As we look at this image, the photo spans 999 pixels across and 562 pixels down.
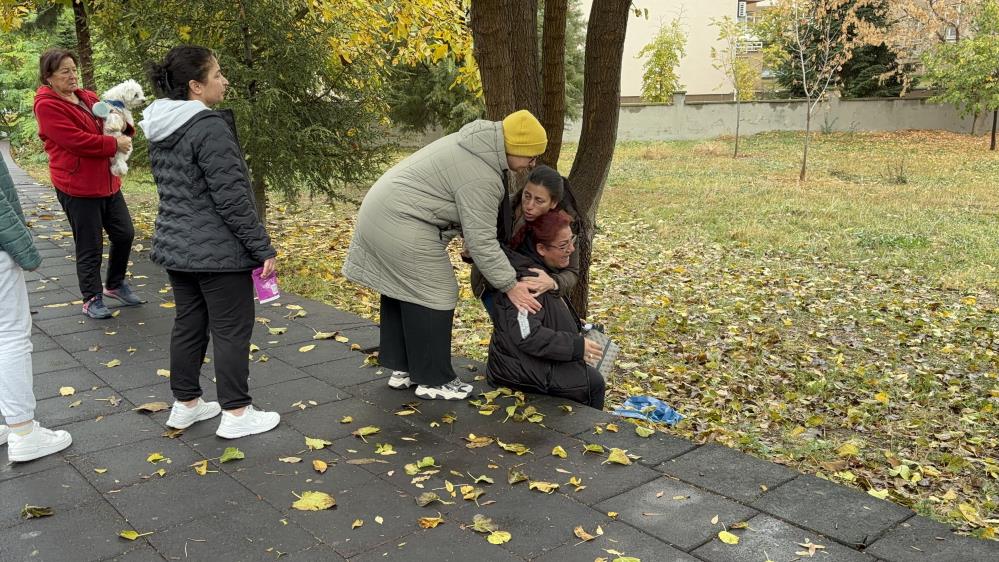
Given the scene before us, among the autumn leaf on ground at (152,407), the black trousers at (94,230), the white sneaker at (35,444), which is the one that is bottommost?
the autumn leaf on ground at (152,407)

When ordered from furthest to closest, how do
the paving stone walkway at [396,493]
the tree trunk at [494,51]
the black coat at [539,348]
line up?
the tree trunk at [494,51]
the black coat at [539,348]
the paving stone walkway at [396,493]

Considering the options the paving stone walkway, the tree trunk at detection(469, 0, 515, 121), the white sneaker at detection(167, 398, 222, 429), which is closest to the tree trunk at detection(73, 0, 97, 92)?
the paving stone walkway

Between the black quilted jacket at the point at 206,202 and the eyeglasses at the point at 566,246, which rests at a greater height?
the black quilted jacket at the point at 206,202

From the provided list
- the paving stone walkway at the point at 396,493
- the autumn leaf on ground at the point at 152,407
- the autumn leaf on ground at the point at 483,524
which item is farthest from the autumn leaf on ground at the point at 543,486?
the autumn leaf on ground at the point at 152,407

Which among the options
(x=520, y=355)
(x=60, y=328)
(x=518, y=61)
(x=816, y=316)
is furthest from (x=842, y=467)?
(x=60, y=328)

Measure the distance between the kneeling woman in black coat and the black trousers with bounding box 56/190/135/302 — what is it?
3322 mm

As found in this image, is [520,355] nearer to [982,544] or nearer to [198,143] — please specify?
[198,143]

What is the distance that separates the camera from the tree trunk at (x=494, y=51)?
511 cm

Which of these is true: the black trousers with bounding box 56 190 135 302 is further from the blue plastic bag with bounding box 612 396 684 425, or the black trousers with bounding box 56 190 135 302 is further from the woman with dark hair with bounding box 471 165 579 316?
the blue plastic bag with bounding box 612 396 684 425

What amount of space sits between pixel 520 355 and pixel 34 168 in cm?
2244

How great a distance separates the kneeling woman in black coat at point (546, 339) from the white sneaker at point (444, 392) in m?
0.23

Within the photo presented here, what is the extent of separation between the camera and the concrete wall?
32.2m

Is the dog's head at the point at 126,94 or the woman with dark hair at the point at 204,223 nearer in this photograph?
the woman with dark hair at the point at 204,223

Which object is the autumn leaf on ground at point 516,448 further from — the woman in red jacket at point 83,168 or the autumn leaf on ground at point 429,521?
the woman in red jacket at point 83,168
